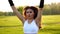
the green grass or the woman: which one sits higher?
the woman

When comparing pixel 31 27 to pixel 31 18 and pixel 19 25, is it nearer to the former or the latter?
pixel 31 18

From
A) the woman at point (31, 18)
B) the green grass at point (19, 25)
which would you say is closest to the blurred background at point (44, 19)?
the green grass at point (19, 25)

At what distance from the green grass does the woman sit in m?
1.13

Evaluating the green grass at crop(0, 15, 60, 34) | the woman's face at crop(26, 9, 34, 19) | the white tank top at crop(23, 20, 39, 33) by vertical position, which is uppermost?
the woman's face at crop(26, 9, 34, 19)

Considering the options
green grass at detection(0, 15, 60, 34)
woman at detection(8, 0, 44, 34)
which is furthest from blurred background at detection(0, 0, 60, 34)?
woman at detection(8, 0, 44, 34)

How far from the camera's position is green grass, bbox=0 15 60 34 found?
87.8 inches

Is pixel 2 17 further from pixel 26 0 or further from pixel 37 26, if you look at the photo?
pixel 37 26

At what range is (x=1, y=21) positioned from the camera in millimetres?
2309

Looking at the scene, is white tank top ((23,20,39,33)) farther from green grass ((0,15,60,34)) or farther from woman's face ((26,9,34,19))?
green grass ((0,15,60,34))

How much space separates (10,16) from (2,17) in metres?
0.12

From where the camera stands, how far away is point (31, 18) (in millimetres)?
1075

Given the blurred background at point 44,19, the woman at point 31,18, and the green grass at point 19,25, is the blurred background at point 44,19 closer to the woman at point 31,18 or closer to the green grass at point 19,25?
the green grass at point 19,25

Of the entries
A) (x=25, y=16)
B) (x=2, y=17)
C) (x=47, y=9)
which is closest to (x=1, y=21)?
(x=2, y=17)

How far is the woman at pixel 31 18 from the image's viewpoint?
1.04 m
